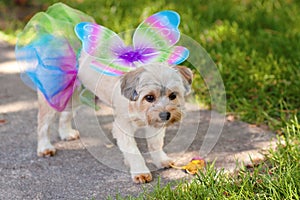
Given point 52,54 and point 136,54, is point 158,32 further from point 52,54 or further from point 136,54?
point 52,54

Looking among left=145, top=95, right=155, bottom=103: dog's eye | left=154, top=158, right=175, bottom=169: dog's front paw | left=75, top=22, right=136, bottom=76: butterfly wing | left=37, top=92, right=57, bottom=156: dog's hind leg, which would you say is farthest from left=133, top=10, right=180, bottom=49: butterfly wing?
left=37, top=92, right=57, bottom=156: dog's hind leg

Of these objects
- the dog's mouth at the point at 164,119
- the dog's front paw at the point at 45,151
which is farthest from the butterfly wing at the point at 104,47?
the dog's front paw at the point at 45,151

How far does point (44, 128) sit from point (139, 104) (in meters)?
1.14

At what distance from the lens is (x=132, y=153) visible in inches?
160

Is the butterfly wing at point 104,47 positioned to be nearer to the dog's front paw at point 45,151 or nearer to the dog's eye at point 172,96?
the dog's eye at point 172,96

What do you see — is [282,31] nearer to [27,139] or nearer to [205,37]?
[205,37]

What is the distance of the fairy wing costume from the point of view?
3.89 m

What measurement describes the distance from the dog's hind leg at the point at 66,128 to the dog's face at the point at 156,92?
120 centimetres

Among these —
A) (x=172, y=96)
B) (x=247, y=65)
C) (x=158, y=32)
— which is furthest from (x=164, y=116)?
(x=247, y=65)

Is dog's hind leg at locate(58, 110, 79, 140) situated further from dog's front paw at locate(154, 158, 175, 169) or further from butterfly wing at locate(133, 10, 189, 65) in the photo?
butterfly wing at locate(133, 10, 189, 65)

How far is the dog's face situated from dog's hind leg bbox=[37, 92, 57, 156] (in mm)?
952

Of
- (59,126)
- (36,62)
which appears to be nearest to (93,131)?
Result: (59,126)

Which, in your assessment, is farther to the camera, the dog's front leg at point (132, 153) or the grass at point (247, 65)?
the dog's front leg at point (132, 153)

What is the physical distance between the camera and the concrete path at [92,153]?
13.2ft
